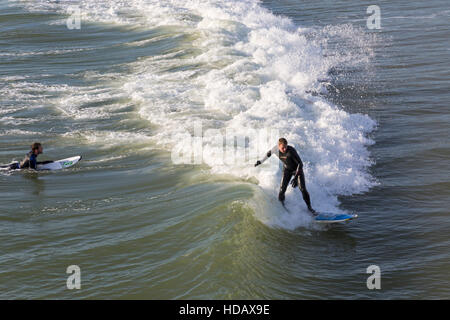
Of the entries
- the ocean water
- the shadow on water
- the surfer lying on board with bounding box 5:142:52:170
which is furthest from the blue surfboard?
the surfer lying on board with bounding box 5:142:52:170

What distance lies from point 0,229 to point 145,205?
3117 millimetres

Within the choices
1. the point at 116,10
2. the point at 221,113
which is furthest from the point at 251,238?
the point at 116,10

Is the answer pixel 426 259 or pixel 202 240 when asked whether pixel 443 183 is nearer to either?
pixel 426 259

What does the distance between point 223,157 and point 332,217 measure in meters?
4.28

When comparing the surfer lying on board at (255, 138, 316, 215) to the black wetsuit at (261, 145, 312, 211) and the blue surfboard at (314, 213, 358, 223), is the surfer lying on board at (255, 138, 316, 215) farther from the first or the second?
the blue surfboard at (314, 213, 358, 223)

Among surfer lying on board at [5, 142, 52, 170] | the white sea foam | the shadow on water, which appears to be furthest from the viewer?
surfer lying on board at [5, 142, 52, 170]

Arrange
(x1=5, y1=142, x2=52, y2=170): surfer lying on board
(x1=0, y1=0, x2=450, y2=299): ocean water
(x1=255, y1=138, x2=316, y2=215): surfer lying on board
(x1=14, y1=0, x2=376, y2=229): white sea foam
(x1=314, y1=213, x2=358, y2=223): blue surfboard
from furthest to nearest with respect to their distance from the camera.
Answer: (x1=5, y1=142, x2=52, y2=170): surfer lying on board → (x1=14, y1=0, x2=376, y2=229): white sea foam → (x1=255, y1=138, x2=316, y2=215): surfer lying on board → (x1=314, y1=213, x2=358, y2=223): blue surfboard → (x1=0, y1=0, x2=450, y2=299): ocean water

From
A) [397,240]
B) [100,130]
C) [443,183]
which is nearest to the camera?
[397,240]

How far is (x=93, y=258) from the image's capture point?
35.7 ft

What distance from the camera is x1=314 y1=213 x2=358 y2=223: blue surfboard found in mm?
12117

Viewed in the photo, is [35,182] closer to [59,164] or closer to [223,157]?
[59,164]

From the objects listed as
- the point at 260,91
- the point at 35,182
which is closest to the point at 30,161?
the point at 35,182

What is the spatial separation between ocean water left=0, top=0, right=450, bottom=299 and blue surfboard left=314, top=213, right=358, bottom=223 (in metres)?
0.20

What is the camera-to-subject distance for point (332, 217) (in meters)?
12.2
